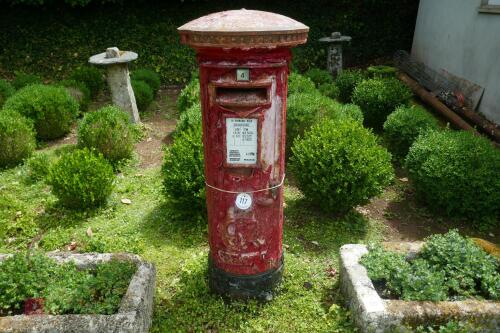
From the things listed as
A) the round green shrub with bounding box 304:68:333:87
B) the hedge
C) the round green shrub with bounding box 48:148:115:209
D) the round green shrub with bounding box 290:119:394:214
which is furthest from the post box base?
the hedge

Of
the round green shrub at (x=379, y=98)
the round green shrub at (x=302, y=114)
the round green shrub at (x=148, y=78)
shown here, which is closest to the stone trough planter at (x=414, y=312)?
the round green shrub at (x=302, y=114)

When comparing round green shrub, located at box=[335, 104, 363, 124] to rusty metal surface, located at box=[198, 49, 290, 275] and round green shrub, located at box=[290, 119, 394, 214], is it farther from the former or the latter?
rusty metal surface, located at box=[198, 49, 290, 275]

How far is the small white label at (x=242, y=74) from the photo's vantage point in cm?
277

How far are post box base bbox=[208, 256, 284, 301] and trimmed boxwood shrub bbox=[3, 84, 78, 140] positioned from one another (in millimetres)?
5105

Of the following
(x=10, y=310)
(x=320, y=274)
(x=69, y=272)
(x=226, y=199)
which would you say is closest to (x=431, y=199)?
(x=320, y=274)

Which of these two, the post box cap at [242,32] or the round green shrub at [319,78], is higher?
the post box cap at [242,32]

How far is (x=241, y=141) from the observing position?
2.99 meters

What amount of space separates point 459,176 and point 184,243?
10.4 ft

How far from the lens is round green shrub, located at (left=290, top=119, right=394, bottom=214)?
14.4ft

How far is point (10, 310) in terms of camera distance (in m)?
A: 3.06

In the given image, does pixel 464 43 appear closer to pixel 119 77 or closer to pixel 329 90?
pixel 329 90

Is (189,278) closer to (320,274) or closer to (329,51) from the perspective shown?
(320,274)

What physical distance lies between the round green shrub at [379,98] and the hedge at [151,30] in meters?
4.43

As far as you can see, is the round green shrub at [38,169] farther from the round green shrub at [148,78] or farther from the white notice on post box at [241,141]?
the round green shrub at [148,78]
